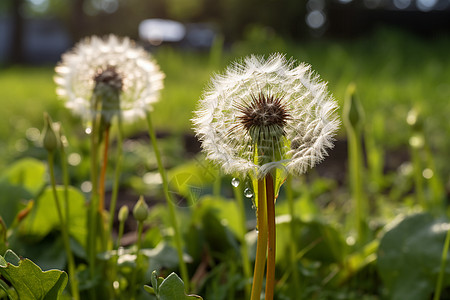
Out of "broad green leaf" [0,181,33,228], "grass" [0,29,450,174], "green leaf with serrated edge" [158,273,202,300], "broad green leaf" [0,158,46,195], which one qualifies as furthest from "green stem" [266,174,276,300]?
"broad green leaf" [0,158,46,195]

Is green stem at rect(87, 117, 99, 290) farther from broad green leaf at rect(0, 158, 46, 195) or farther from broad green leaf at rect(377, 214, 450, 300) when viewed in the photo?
broad green leaf at rect(377, 214, 450, 300)

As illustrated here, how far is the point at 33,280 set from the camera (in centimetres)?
81

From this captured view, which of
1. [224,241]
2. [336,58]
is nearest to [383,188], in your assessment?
[224,241]

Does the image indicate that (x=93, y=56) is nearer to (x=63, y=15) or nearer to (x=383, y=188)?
(x=383, y=188)

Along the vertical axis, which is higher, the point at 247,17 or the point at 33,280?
the point at 247,17

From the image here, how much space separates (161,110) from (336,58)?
3644 mm

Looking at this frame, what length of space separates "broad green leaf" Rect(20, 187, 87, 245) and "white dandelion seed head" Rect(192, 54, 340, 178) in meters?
0.59

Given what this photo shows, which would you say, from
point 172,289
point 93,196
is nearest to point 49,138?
point 93,196

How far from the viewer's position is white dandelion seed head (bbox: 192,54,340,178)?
676 mm

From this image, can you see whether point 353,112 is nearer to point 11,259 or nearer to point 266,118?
point 266,118

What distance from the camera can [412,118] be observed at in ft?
4.59

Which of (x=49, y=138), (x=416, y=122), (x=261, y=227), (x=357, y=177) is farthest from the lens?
(x=416, y=122)

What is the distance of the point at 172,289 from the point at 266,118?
260 millimetres

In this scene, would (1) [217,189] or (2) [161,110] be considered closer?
(1) [217,189]
